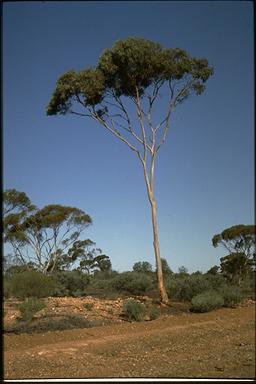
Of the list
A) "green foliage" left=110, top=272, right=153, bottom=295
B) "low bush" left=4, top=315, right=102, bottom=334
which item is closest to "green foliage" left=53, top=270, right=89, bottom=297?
"green foliage" left=110, top=272, right=153, bottom=295

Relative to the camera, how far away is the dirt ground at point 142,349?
24.0ft

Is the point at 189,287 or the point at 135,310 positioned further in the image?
the point at 189,287

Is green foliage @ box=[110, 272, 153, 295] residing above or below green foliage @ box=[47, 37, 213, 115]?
below

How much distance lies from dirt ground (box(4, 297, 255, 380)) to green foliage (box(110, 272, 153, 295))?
918 cm

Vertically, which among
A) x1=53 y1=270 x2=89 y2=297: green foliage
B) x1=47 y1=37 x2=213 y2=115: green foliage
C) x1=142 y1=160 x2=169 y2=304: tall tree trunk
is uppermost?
x1=47 y1=37 x2=213 y2=115: green foliage

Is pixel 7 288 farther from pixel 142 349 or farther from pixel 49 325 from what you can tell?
pixel 142 349

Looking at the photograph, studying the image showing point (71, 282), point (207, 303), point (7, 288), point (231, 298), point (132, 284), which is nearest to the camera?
point (207, 303)

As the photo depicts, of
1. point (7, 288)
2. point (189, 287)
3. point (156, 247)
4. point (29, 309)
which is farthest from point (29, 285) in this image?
point (29, 309)

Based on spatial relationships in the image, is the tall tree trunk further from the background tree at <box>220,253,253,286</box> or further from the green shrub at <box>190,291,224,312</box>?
the background tree at <box>220,253,253,286</box>

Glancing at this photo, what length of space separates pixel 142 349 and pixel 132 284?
14631 mm

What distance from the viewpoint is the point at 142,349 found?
9.55 metres

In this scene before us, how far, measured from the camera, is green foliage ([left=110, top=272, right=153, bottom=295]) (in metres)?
24.0

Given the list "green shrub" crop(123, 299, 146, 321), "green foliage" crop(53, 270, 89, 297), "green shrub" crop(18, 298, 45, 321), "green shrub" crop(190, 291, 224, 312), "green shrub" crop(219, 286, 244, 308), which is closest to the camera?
"green shrub" crop(18, 298, 45, 321)

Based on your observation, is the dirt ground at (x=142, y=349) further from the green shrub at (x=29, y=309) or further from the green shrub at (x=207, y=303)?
the green shrub at (x=207, y=303)
